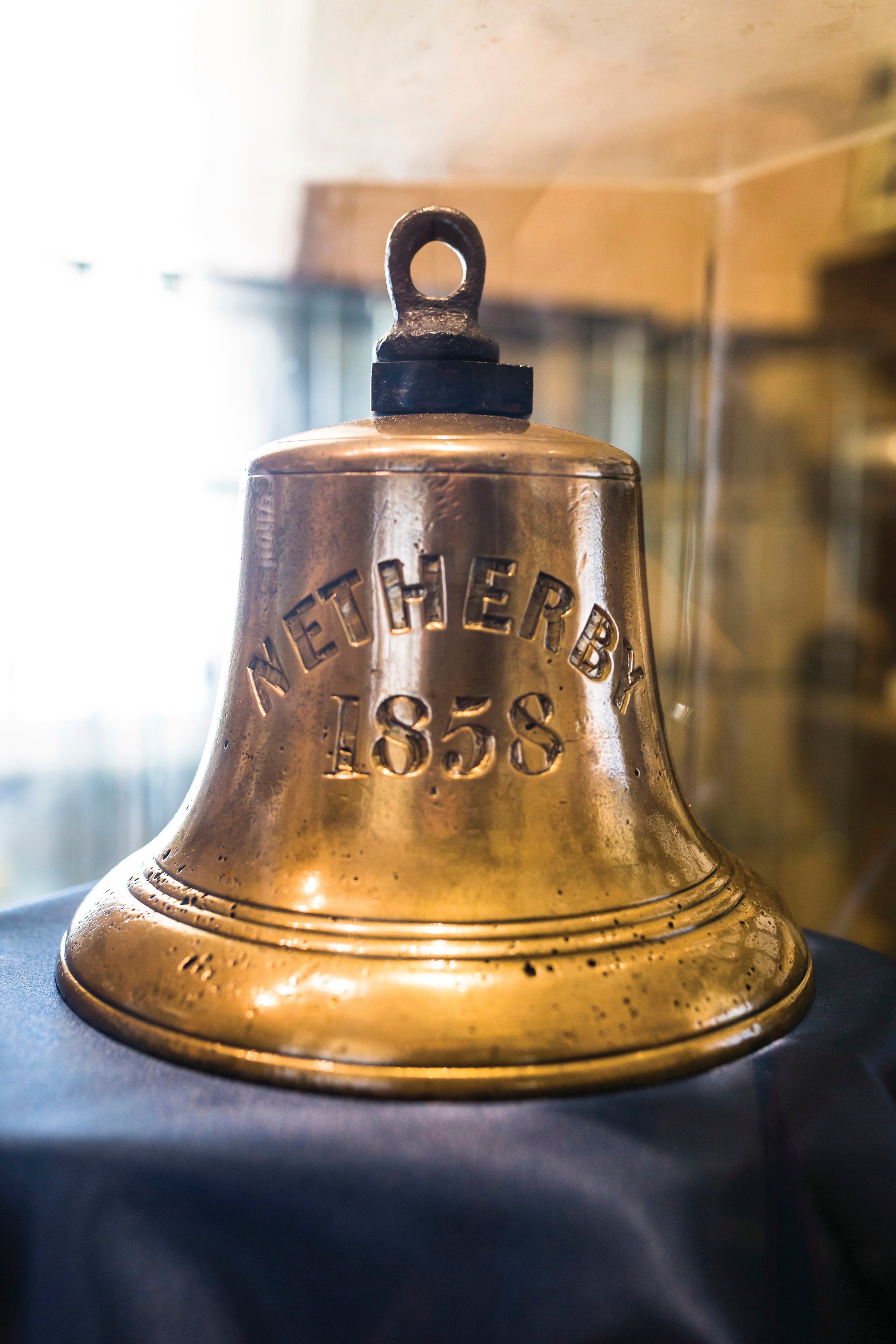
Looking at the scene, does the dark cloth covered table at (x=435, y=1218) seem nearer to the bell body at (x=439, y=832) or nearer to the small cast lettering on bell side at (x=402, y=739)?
the bell body at (x=439, y=832)

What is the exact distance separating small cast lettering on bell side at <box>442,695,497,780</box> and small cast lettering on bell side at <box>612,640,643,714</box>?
96mm

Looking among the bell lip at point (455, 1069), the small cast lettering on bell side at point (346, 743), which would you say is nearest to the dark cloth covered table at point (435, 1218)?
the bell lip at point (455, 1069)

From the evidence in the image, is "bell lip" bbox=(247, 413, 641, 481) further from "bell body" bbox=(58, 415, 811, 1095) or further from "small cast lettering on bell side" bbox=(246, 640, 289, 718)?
"small cast lettering on bell side" bbox=(246, 640, 289, 718)

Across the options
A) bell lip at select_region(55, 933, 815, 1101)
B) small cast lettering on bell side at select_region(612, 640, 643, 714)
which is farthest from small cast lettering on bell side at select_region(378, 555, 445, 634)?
bell lip at select_region(55, 933, 815, 1101)

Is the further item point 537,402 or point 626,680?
point 537,402

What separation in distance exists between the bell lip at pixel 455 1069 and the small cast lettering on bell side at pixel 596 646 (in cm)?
22

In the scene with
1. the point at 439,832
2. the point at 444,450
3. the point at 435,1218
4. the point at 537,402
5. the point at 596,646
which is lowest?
the point at 435,1218

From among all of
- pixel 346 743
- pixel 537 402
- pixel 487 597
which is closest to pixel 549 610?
pixel 487 597

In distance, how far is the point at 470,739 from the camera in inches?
25.0

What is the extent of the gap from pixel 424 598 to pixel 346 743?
3.8 inches

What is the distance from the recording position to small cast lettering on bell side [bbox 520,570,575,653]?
648 millimetres

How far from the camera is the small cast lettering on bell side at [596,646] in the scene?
0.67 metres

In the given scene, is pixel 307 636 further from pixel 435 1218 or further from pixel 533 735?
pixel 435 1218

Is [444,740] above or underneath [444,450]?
underneath
